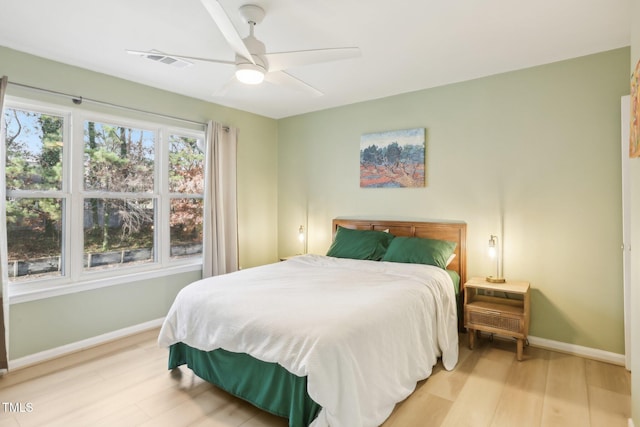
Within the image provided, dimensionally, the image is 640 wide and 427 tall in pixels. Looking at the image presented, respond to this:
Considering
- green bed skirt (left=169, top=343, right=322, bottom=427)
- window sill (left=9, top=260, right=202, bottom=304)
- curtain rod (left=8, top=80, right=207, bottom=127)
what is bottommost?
green bed skirt (left=169, top=343, right=322, bottom=427)

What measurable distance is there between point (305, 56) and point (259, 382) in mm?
2069

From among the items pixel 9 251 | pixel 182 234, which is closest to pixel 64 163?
pixel 9 251

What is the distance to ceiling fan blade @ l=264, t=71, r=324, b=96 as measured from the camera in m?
2.54

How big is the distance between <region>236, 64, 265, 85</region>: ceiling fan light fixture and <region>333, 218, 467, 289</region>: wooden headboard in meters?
2.32

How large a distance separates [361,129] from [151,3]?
2.63 metres

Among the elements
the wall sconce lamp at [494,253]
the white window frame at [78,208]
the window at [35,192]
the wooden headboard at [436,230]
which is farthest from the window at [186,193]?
the wall sconce lamp at [494,253]

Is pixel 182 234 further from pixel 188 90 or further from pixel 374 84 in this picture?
pixel 374 84

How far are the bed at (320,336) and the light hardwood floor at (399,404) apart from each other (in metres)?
0.13

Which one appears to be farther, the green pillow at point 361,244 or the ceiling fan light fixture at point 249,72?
the green pillow at point 361,244

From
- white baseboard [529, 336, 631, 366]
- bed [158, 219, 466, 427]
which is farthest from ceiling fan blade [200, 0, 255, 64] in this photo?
white baseboard [529, 336, 631, 366]

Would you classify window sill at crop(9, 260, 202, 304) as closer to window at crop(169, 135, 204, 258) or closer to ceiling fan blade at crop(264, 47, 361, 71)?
window at crop(169, 135, 204, 258)

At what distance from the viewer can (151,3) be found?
2158mm

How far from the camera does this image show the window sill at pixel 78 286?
2834mm

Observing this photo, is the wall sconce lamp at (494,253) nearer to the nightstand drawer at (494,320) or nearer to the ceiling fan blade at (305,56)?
the nightstand drawer at (494,320)
